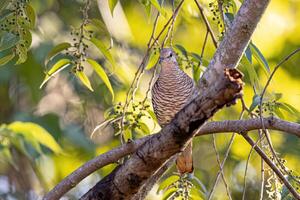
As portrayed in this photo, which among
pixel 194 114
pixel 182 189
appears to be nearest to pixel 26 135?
pixel 182 189

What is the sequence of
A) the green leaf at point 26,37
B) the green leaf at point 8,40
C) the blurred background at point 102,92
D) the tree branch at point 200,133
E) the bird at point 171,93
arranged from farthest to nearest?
the blurred background at point 102,92 < the bird at point 171,93 < the green leaf at point 26,37 < the green leaf at point 8,40 < the tree branch at point 200,133

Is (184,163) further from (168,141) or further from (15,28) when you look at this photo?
(168,141)

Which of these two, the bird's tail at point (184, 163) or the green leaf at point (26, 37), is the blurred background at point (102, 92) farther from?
the green leaf at point (26, 37)

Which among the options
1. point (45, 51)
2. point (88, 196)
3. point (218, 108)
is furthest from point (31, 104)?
point (218, 108)

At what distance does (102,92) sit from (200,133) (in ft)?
6.38

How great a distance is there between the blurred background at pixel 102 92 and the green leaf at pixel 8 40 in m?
1.40

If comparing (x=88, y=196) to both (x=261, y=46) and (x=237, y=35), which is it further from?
(x=261, y=46)

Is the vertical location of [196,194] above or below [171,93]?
below

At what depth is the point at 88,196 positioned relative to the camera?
182 centimetres

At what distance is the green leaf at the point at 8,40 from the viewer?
6.18ft

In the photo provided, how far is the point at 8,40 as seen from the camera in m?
1.91

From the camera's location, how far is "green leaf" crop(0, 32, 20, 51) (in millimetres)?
1883

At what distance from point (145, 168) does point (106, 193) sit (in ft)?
0.50

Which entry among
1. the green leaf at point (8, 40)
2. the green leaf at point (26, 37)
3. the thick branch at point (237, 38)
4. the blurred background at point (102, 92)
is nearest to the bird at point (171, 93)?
the blurred background at point (102, 92)
